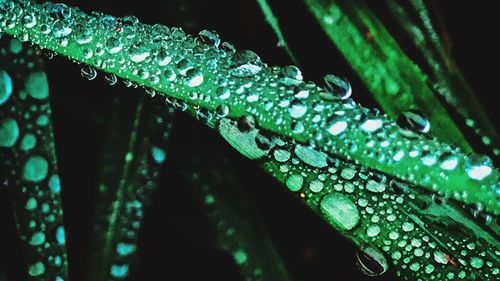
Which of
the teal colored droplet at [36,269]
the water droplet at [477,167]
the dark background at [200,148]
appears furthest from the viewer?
the dark background at [200,148]

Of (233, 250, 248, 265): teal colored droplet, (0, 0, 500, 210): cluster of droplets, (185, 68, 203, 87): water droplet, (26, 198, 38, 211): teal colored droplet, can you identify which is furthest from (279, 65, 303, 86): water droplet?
(26, 198, 38, 211): teal colored droplet

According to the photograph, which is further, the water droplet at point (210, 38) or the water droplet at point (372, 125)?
the water droplet at point (210, 38)

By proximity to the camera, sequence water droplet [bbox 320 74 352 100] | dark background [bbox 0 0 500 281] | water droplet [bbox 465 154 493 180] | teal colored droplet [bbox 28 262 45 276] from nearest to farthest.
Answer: water droplet [bbox 465 154 493 180]
water droplet [bbox 320 74 352 100]
teal colored droplet [bbox 28 262 45 276]
dark background [bbox 0 0 500 281]

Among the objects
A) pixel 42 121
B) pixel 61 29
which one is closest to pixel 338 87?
pixel 61 29

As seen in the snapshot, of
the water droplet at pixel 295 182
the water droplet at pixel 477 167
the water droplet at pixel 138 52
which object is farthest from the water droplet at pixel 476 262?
the water droplet at pixel 138 52

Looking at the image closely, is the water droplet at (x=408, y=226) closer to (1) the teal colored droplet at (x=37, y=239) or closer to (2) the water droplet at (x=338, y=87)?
(2) the water droplet at (x=338, y=87)

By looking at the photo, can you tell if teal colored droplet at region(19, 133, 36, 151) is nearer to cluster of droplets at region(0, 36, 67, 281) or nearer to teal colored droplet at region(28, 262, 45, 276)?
cluster of droplets at region(0, 36, 67, 281)

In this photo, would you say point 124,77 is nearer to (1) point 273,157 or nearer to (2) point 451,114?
(1) point 273,157
